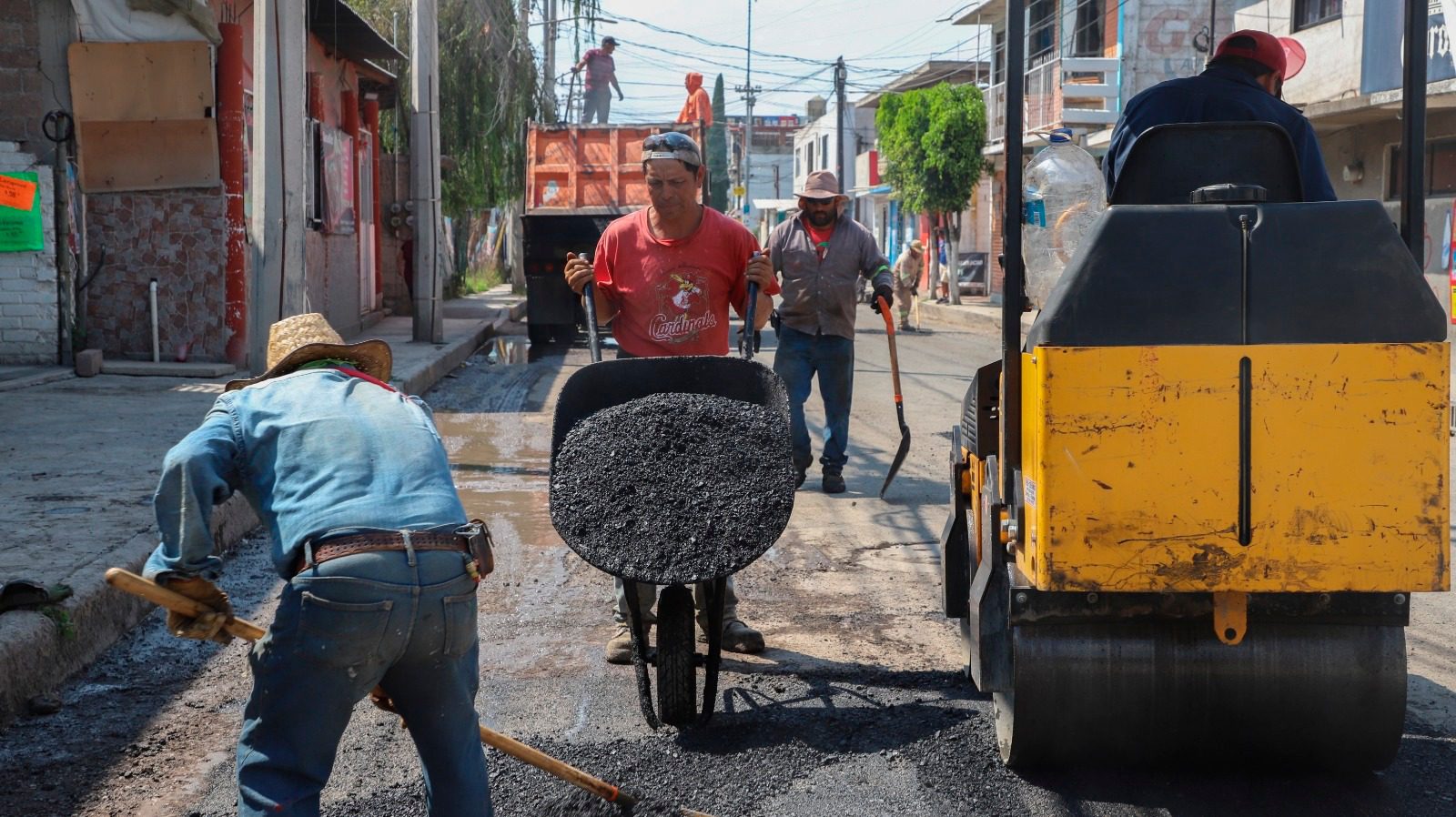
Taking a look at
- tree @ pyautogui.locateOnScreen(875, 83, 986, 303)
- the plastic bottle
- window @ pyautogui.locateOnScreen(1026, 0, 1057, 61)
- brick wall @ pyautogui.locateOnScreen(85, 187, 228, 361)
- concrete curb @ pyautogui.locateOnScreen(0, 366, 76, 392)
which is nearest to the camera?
the plastic bottle

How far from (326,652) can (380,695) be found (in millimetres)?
417

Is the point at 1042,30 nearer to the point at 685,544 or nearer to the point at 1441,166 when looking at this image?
the point at 1441,166

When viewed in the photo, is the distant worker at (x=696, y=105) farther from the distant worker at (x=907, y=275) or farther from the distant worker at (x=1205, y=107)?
the distant worker at (x=1205, y=107)

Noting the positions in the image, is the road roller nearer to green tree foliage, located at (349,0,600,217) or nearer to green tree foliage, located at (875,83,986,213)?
green tree foliage, located at (349,0,600,217)

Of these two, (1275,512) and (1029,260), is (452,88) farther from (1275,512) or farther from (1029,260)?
(1275,512)

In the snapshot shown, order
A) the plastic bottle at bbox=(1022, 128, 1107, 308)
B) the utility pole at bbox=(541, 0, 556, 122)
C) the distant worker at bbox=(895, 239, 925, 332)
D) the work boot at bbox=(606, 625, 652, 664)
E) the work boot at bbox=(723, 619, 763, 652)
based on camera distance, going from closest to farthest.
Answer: the work boot at bbox=(606, 625, 652, 664)
the work boot at bbox=(723, 619, 763, 652)
the plastic bottle at bbox=(1022, 128, 1107, 308)
the distant worker at bbox=(895, 239, 925, 332)
the utility pole at bbox=(541, 0, 556, 122)

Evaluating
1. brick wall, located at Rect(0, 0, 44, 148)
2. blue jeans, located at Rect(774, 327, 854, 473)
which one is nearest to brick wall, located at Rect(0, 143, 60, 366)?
brick wall, located at Rect(0, 0, 44, 148)

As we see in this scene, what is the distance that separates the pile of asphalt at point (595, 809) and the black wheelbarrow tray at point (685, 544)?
514mm

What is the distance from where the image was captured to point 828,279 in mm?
8086

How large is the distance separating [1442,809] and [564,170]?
1577 cm

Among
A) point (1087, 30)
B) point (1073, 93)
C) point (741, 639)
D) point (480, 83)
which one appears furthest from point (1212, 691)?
point (1087, 30)

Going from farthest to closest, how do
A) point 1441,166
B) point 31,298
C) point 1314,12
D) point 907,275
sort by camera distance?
point 907,275 → point 1314,12 → point 1441,166 → point 31,298

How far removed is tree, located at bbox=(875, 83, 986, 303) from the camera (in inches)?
1237

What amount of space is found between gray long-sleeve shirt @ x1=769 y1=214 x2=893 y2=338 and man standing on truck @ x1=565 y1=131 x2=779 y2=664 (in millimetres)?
2782
